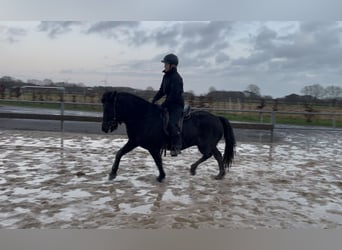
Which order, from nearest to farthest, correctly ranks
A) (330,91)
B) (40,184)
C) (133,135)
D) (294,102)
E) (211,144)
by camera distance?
1. (40,184)
2. (133,135)
3. (211,144)
4. (330,91)
5. (294,102)

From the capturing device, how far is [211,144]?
3.88 m

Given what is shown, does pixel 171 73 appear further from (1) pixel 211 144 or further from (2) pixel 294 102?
(2) pixel 294 102

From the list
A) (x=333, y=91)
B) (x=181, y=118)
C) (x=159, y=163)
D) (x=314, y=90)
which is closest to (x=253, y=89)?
(x=314, y=90)

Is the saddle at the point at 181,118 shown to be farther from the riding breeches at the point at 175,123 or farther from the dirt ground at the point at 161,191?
the dirt ground at the point at 161,191

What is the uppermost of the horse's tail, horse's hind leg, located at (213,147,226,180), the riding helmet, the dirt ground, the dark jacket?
the riding helmet

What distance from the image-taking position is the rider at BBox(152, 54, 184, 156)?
3.45 m

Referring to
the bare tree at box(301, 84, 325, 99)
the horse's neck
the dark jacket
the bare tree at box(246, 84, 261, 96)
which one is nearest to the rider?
the dark jacket

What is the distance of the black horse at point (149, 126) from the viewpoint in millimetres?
3494

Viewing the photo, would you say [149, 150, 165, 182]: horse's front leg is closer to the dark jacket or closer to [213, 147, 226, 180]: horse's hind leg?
the dark jacket

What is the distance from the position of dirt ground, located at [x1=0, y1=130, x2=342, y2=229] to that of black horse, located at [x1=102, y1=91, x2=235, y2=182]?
0.32 meters

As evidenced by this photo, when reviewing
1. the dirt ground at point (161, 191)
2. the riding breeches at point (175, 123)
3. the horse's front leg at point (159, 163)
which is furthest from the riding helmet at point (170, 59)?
the dirt ground at point (161, 191)

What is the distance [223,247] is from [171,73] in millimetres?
1910

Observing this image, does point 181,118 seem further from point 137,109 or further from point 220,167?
point 220,167

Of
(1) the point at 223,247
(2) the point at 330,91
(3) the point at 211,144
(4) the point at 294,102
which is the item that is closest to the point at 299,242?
(1) the point at 223,247
